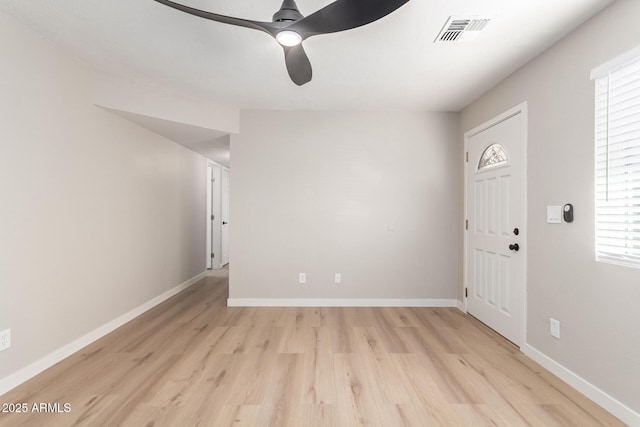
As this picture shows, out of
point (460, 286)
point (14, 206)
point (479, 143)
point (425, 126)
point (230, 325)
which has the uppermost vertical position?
point (425, 126)

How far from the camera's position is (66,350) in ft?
7.21

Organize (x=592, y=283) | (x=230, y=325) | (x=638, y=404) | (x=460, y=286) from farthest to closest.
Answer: (x=460, y=286) → (x=230, y=325) → (x=592, y=283) → (x=638, y=404)

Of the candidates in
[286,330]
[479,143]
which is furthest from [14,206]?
[479,143]

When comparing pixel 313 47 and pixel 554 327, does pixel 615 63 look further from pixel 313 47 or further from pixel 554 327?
pixel 313 47

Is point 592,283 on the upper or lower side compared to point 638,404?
upper

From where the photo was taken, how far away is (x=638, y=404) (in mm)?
1477

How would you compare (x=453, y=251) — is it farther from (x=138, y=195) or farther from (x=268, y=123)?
(x=138, y=195)

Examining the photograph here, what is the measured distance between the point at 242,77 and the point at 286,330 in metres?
2.44

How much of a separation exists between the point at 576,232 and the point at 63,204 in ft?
12.3

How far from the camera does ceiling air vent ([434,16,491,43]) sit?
177 cm

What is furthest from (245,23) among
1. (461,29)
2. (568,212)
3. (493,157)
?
(493,157)

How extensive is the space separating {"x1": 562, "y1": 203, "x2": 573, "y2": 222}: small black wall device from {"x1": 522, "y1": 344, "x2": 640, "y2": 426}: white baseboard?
102cm

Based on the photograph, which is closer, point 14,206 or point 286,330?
point 14,206

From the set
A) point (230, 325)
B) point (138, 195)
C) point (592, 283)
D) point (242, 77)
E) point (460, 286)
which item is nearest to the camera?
point (592, 283)
